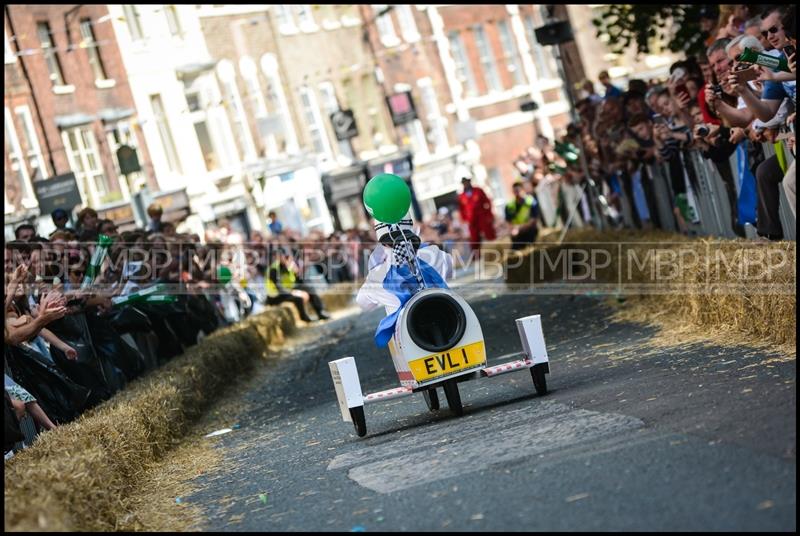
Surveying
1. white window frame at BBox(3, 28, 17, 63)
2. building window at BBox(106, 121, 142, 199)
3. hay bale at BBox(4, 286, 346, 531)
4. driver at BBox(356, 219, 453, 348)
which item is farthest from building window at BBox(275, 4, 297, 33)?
driver at BBox(356, 219, 453, 348)

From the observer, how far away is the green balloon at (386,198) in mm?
11609

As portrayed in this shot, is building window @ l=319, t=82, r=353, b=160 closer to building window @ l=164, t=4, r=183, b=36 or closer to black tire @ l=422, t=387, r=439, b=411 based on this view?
building window @ l=164, t=4, r=183, b=36

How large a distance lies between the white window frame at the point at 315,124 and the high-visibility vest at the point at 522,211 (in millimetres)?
25048

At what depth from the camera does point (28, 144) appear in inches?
1699

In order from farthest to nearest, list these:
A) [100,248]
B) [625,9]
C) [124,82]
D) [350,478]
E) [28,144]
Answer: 1. [124,82]
2. [28,144]
3. [625,9]
4. [100,248]
5. [350,478]

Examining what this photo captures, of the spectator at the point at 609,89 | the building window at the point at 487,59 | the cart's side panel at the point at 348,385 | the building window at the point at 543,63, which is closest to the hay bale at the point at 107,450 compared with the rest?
the cart's side panel at the point at 348,385

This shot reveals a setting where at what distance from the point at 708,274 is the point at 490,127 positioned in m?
54.6

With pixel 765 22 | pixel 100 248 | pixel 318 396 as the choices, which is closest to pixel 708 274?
pixel 765 22

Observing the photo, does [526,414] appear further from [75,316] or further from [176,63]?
[176,63]

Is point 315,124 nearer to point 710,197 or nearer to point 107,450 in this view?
point 710,197

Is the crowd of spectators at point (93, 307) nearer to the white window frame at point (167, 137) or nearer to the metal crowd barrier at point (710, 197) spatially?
the metal crowd barrier at point (710, 197)

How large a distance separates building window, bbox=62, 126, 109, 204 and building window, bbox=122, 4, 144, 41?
5.36 m

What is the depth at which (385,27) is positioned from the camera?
64250mm

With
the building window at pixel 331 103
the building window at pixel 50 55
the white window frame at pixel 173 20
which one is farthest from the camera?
the building window at pixel 331 103
